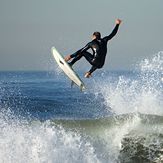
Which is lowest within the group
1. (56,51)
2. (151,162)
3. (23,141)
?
(151,162)

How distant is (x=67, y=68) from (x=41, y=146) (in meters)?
2.92

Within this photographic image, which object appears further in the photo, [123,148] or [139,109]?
[139,109]

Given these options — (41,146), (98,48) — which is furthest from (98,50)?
(41,146)

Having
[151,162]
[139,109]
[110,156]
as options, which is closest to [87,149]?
[110,156]

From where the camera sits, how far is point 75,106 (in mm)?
28703

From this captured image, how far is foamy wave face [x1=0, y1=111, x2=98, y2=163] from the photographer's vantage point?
1233 cm

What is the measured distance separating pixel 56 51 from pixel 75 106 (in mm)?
14069

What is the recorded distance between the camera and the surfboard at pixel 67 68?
14.3 metres

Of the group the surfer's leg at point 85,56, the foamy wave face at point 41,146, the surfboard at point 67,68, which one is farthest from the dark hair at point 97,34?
the foamy wave face at point 41,146

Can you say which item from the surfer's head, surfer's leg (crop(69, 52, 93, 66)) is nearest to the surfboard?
surfer's leg (crop(69, 52, 93, 66))

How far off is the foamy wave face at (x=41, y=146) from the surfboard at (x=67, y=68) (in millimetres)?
1768

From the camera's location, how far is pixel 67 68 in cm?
1442

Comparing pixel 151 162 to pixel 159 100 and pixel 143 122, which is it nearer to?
pixel 143 122

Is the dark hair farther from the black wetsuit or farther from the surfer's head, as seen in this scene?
the black wetsuit
